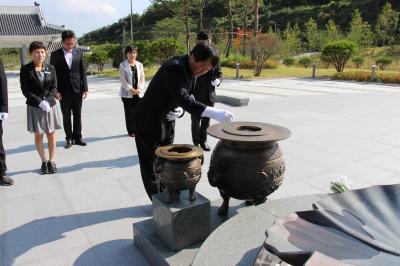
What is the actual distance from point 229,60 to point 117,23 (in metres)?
55.7

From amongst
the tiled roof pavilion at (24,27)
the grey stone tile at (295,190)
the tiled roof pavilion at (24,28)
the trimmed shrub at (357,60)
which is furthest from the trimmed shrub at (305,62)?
the grey stone tile at (295,190)

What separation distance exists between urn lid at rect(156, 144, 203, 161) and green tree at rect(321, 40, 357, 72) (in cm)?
1748

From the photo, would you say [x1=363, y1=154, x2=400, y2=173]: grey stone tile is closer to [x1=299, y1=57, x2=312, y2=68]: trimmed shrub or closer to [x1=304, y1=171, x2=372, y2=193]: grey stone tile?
[x1=304, y1=171, x2=372, y2=193]: grey stone tile

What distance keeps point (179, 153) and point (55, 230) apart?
4.55 ft

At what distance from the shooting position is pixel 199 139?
17.6 feet

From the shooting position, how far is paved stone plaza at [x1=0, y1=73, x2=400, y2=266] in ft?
9.51

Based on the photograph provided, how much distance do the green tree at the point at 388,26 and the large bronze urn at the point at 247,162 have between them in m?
33.9

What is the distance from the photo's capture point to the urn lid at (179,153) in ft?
8.38

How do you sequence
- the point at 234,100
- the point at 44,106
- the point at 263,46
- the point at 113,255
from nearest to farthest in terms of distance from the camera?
the point at 113,255 < the point at 44,106 < the point at 234,100 < the point at 263,46

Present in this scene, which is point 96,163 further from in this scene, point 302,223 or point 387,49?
point 387,49

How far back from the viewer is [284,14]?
52.2 m

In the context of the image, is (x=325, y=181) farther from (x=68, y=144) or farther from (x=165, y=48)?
(x=165, y=48)

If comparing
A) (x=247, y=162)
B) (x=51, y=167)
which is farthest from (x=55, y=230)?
(x=247, y=162)

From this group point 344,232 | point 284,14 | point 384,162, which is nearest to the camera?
point 344,232
